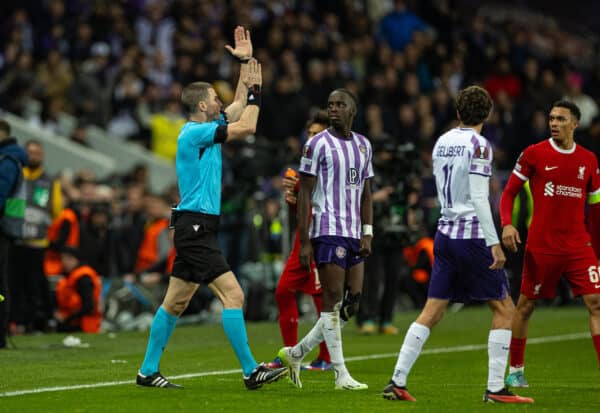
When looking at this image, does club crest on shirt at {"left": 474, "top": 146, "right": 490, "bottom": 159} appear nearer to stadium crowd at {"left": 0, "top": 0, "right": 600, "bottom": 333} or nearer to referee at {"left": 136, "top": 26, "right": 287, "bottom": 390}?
referee at {"left": 136, "top": 26, "right": 287, "bottom": 390}

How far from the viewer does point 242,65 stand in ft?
34.5

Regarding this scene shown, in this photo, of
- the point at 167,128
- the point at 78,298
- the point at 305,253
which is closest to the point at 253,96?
the point at 305,253

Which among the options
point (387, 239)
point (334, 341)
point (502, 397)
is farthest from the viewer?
point (387, 239)

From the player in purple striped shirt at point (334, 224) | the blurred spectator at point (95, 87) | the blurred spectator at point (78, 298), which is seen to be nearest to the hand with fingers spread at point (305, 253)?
the player in purple striped shirt at point (334, 224)

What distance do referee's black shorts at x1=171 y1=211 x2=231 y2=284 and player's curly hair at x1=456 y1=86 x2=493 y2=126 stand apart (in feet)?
6.83

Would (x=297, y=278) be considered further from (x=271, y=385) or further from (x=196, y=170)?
(x=196, y=170)

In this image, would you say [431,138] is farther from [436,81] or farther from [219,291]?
[219,291]

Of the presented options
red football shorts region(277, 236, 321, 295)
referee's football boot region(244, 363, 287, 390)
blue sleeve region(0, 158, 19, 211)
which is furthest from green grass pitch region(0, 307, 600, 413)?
blue sleeve region(0, 158, 19, 211)

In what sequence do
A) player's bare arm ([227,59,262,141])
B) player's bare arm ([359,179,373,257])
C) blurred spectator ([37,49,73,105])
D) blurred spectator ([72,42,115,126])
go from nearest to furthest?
player's bare arm ([227,59,262,141]) → player's bare arm ([359,179,373,257]) → blurred spectator ([37,49,73,105]) → blurred spectator ([72,42,115,126])

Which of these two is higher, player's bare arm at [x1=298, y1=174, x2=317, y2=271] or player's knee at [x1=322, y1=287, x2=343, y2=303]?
player's bare arm at [x1=298, y1=174, x2=317, y2=271]

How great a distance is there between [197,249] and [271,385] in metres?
1.32

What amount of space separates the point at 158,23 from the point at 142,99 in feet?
6.57

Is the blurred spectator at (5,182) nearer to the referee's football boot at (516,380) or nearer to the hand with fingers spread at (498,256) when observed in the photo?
the referee's football boot at (516,380)

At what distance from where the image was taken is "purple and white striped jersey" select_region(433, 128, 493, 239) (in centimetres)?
948
